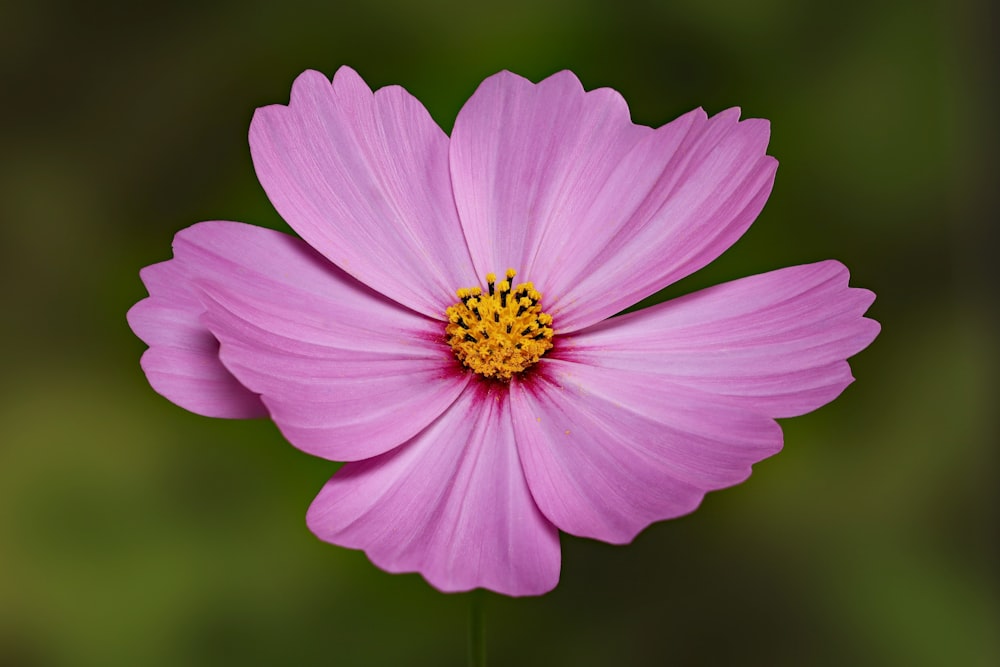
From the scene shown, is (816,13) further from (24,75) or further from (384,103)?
(24,75)

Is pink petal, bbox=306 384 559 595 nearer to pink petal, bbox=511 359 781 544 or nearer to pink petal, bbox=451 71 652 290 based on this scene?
pink petal, bbox=511 359 781 544

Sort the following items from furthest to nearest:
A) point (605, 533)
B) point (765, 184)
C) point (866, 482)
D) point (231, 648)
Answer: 1. point (866, 482)
2. point (231, 648)
3. point (765, 184)
4. point (605, 533)

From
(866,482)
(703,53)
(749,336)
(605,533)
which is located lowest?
(605,533)

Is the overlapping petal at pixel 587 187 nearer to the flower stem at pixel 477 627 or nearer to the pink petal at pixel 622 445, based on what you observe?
the pink petal at pixel 622 445

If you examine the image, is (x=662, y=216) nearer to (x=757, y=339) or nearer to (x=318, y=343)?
(x=757, y=339)

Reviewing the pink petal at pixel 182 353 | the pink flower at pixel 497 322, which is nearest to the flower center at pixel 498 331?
the pink flower at pixel 497 322

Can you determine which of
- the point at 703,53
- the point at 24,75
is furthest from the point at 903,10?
the point at 24,75

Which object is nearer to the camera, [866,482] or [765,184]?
[765,184]
